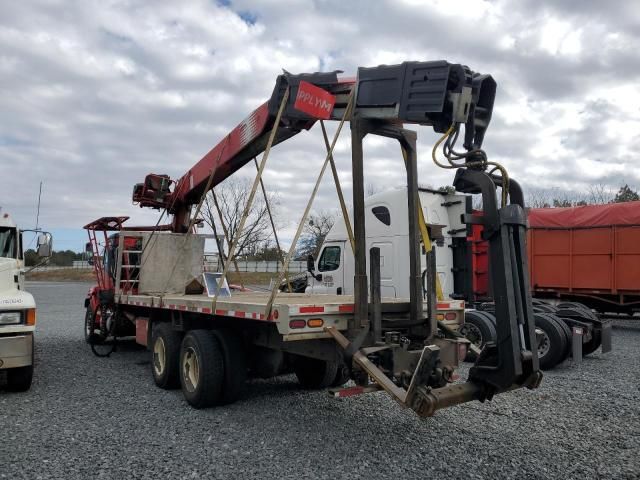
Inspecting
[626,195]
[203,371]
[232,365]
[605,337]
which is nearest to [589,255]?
[605,337]

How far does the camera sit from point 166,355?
696 centimetres

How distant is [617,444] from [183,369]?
463cm

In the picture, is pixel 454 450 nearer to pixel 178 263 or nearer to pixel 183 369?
pixel 183 369

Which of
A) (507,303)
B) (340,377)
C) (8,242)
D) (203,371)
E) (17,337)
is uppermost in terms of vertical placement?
(8,242)

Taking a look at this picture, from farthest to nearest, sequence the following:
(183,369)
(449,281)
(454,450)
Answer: (449,281) → (183,369) → (454,450)

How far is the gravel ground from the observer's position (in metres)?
4.29

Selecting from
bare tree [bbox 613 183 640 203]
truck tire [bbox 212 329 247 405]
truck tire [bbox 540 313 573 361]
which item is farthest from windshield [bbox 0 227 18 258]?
bare tree [bbox 613 183 640 203]

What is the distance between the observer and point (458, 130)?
188 inches

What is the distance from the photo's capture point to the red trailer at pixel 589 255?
12266mm

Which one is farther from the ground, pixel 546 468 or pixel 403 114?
pixel 403 114

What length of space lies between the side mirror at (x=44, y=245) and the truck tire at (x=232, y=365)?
4044mm

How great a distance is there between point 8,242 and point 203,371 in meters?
4.43

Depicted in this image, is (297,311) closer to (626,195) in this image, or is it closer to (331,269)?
(331,269)

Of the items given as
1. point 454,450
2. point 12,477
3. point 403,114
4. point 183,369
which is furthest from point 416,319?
point 12,477
